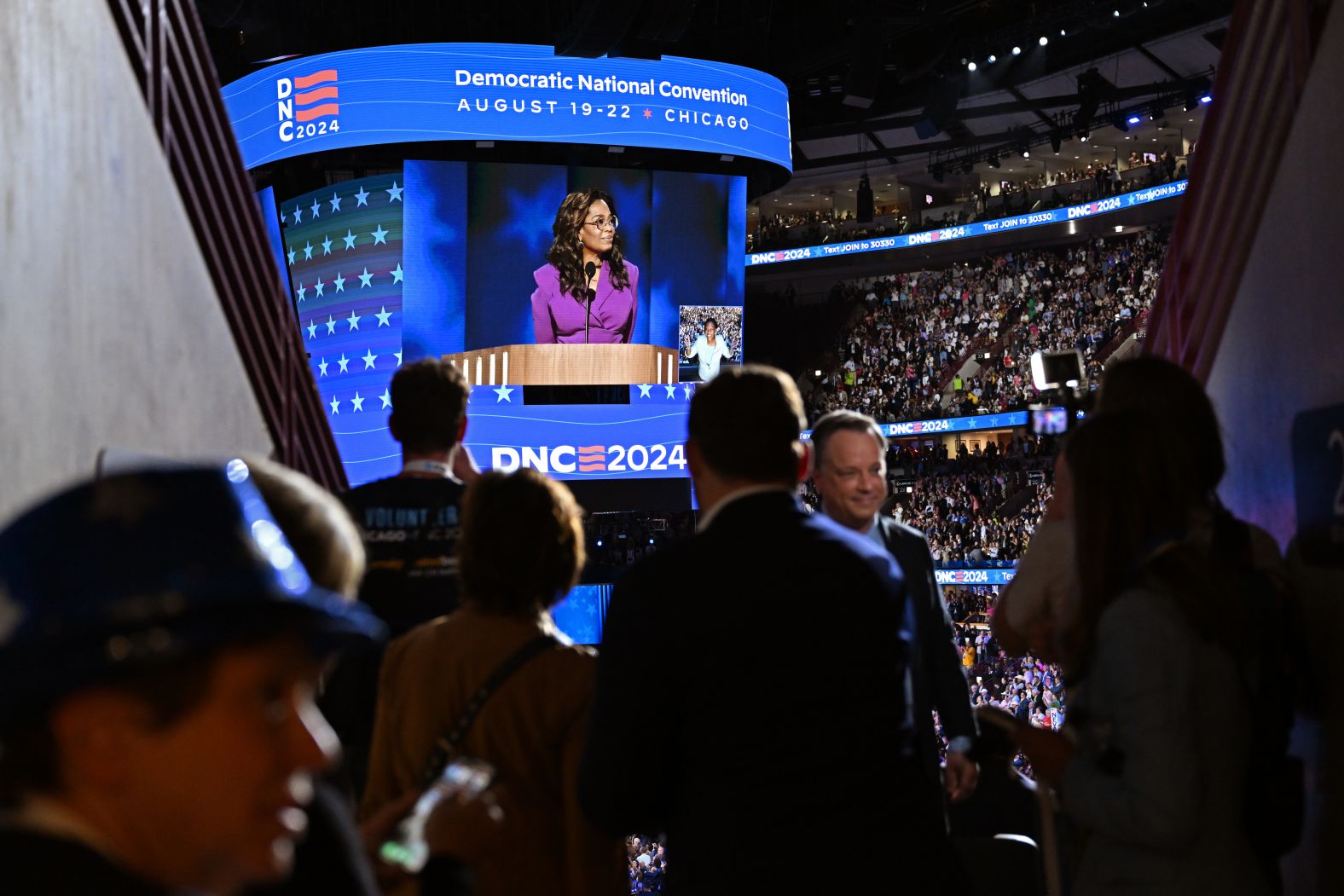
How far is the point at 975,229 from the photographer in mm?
29828

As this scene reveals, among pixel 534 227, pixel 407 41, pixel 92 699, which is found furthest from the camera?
pixel 407 41

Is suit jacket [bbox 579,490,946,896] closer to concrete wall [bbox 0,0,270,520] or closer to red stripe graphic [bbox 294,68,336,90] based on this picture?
concrete wall [bbox 0,0,270,520]

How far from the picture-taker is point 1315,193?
2.74 meters

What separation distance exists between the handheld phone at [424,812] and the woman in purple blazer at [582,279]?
18.6m

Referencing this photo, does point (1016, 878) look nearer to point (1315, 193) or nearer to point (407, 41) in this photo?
point (1315, 193)

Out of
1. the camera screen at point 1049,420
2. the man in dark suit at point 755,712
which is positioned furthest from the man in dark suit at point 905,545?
the man in dark suit at point 755,712

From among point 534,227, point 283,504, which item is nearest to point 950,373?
point 534,227

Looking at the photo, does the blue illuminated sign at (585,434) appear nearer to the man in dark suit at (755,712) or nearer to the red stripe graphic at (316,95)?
the red stripe graphic at (316,95)

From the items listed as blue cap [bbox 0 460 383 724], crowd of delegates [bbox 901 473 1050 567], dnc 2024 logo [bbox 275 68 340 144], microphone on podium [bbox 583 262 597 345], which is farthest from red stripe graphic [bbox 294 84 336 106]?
blue cap [bbox 0 460 383 724]

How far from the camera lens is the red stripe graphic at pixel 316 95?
19.2 m

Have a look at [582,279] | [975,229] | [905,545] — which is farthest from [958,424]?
[905,545]

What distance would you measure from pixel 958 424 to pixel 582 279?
11.2 m

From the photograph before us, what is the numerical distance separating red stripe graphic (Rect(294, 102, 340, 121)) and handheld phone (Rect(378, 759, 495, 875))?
61.9 feet

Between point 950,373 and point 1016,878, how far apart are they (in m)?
27.9
